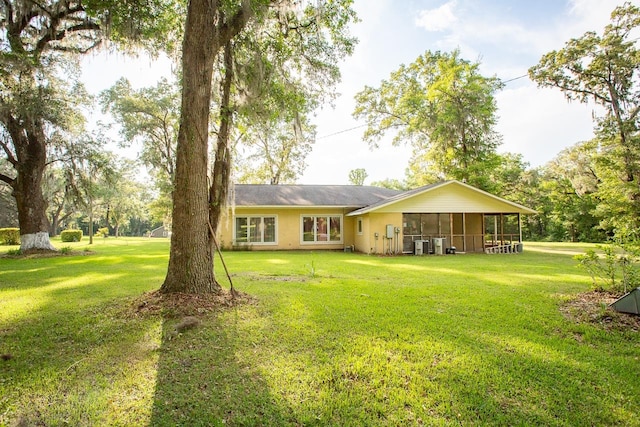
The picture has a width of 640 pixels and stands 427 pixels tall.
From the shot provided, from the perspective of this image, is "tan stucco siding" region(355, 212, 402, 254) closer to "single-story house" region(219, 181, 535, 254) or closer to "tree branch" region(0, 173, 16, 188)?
"single-story house" region(219, 181, 535, 254)

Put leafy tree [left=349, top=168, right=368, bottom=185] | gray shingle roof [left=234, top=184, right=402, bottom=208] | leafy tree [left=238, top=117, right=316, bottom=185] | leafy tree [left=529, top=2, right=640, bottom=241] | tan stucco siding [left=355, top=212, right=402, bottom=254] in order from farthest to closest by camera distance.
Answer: leafy tree [left=349, top=168, right=368, bottom=185] < leafy tree [left=238, top=117, right=316, bottom=185] < gray shingle roof [left=234, top=184, right=402, bottom=208] < leafy tree [left=529, top=2, right=640, bottom=241] < tan stucco siding [left=355, top=212, right=402, bottom=254]


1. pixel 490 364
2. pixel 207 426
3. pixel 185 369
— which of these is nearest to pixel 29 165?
pixel 185 369

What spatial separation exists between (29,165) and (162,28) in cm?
917

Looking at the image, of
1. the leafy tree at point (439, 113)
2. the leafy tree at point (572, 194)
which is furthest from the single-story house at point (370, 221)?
the leafy tree at point (572, 194)

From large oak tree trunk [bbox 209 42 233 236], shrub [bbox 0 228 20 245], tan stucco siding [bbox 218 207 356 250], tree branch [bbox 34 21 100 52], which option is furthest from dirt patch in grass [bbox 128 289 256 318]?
shrub [bbox 0 228 20 245]

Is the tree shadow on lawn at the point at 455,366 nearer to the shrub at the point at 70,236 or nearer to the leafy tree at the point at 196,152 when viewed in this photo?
the leafy tree at the point at 196,152

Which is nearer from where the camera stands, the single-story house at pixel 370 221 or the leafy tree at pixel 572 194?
the single-story house at pixel 370 221

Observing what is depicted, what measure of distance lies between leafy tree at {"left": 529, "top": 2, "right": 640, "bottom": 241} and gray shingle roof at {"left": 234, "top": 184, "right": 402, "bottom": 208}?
445 inches

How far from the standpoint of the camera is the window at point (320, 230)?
1576 centimetres

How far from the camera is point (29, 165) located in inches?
444

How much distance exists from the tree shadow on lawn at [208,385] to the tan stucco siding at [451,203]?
10.6 meters

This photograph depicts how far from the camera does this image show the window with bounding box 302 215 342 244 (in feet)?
51.7

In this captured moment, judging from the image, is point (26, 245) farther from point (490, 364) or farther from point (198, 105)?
point (490, 364)

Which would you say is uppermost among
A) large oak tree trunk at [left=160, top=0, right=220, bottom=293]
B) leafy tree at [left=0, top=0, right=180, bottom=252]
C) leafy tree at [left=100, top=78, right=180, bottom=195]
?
leafy tree at [left=100, top=78, right=180, bottom=195]
